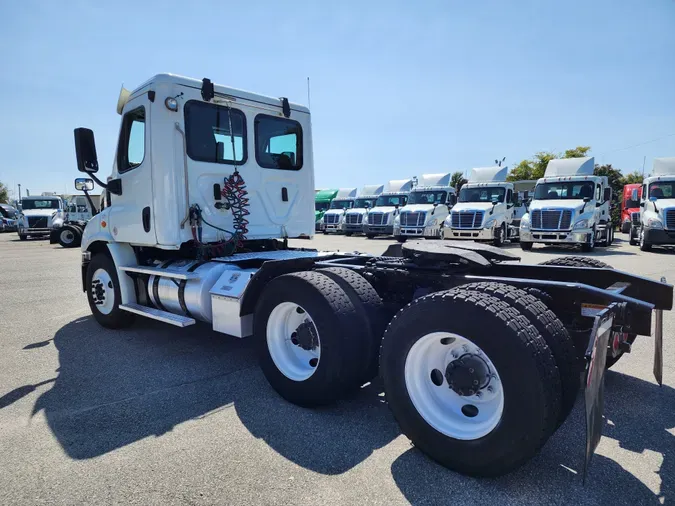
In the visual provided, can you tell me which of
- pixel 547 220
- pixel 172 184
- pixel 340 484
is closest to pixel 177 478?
pixel 340 484

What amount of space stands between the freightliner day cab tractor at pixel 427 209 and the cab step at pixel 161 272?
16.5 meters

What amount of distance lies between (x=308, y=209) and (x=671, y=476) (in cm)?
468

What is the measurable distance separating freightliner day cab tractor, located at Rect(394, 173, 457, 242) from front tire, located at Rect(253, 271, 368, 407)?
17509mm

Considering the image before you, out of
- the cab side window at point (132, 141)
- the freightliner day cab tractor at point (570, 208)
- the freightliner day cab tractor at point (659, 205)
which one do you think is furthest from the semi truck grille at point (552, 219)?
the cab side window at point (132, 141)

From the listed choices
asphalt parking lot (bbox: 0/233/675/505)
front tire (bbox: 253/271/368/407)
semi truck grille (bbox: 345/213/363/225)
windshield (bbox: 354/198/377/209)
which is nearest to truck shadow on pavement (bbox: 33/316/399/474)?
asphalt parking lot (bbox: 0/233/675/505)

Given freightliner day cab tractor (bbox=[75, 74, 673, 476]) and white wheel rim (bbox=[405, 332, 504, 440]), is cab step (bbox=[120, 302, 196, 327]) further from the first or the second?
white wheel rim (bbox=[405, 332, 504, 440])

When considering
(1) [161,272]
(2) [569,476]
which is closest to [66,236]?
(1) [161,272]

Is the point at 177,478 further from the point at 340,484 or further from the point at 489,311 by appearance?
the point at 489,311

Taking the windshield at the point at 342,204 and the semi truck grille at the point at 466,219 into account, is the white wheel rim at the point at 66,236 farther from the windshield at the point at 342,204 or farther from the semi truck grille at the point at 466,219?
the semi truck grille at the point at 466,219

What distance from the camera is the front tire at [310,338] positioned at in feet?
10.4

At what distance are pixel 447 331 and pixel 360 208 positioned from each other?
83.9 ft

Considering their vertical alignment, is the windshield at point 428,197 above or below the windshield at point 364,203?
above

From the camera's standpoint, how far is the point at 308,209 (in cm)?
612

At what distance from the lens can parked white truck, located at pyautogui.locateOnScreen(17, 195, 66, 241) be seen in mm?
26359
